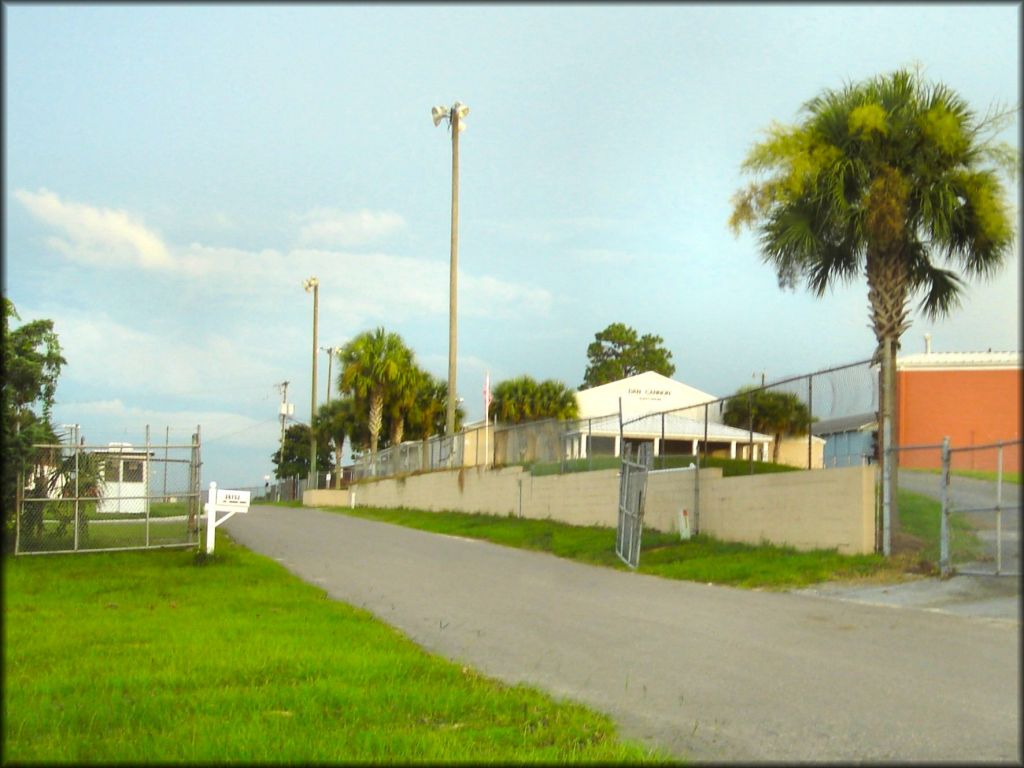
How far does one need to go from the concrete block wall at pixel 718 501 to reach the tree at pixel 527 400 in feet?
9.53

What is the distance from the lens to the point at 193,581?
589 inches

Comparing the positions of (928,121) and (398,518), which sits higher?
(928,121)

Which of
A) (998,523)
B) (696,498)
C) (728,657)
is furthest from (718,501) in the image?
(728,657)

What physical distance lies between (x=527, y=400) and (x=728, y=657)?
26922 mm

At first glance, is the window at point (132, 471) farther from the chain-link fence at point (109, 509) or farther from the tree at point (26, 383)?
the tree at point (26, 383)

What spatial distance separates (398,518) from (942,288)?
2071 cm

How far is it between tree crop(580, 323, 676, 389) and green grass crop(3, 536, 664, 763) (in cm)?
741

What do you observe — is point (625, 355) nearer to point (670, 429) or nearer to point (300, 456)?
point (670, 429)

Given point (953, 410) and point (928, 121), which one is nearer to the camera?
point (953, 410)

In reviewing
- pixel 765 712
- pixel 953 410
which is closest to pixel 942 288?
pixel 765 712

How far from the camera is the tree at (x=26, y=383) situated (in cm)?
446

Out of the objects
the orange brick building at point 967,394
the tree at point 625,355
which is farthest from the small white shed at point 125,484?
the orange brick building at point 967,394

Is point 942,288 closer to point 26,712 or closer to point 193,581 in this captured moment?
point 193,581

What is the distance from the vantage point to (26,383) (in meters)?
5.05
